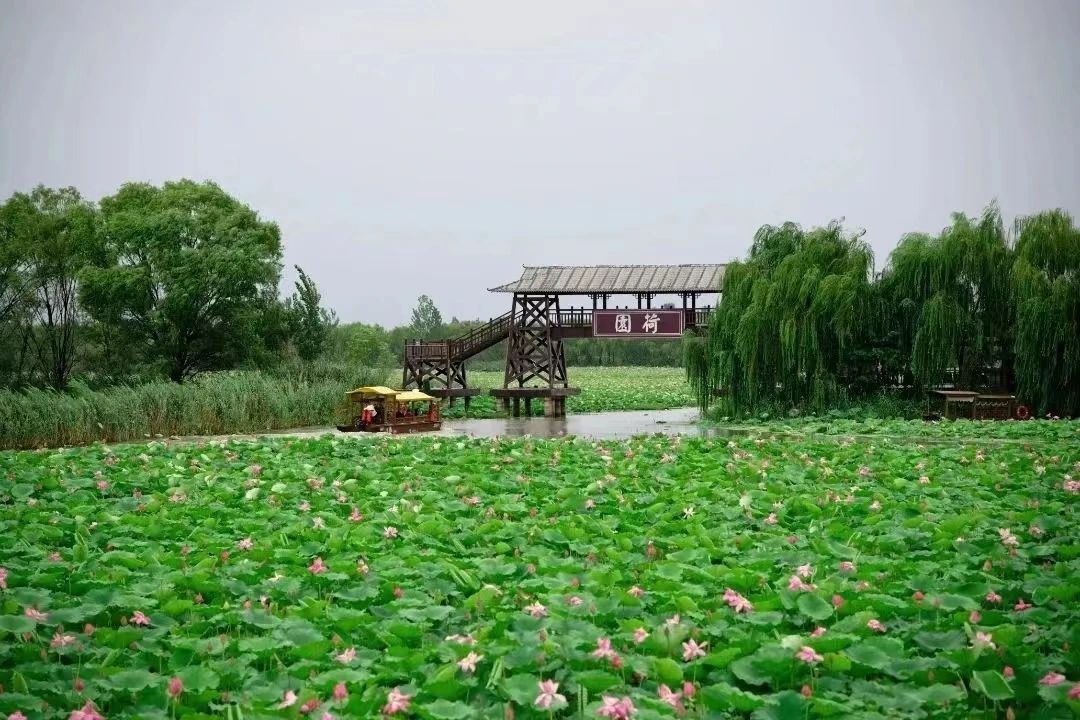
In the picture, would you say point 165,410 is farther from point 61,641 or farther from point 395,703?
point 395,703

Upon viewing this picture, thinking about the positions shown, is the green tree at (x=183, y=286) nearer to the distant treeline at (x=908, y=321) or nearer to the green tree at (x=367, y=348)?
the distant treeline at (x=908, y=321)

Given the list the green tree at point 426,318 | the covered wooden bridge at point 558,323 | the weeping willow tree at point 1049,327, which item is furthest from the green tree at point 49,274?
the green tree at point 426,318

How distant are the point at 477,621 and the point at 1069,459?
7738 mm

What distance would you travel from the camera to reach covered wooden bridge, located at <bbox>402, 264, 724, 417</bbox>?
25562 mm

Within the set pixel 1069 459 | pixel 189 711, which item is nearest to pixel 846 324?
pixel 1069 459

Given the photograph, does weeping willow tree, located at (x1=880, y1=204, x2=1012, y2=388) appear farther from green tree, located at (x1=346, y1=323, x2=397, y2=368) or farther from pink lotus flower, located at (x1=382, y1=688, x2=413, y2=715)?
green tree, located at (x1=346, y1=323, x2=397, y2=368)

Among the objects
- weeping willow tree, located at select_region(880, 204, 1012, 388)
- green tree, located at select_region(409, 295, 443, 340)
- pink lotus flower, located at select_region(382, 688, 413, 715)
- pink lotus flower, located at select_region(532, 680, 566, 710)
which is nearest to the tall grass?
weeping willow tree, located at select_region(880, 204, 1012, 388)

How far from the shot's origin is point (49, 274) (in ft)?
84.1

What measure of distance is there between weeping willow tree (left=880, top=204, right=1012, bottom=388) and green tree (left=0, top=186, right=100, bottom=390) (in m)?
19.9

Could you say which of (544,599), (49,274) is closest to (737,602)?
(544,599)

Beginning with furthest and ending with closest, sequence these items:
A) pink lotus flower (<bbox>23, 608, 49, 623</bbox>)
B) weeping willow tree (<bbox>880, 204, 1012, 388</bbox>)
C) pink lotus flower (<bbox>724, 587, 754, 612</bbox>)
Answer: weeping willow tree (<bbox>880, 204, 1012, 388</bbox>) → pink lotus flower (<bbox>724, 587, 754, 612</bbox>) → pink lotus flower (<bbox>23, 608, 49, 623</bbox>)

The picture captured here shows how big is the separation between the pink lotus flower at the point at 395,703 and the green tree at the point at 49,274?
80.2ft

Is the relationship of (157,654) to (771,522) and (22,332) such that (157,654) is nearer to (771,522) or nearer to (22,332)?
(771,522)

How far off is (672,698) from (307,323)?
24685 millimetres
